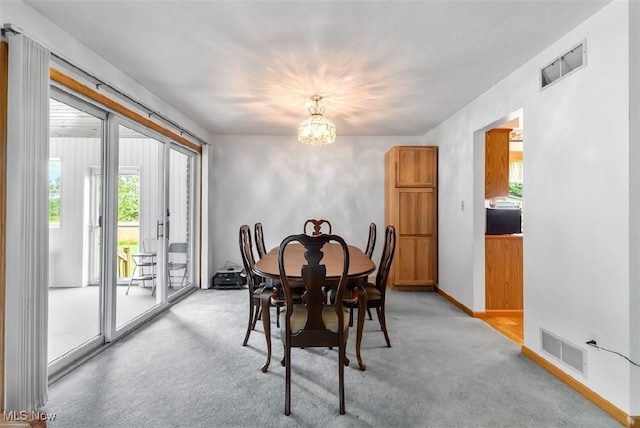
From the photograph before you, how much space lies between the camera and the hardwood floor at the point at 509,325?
115 inches

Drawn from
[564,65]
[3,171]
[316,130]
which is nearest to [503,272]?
[564,65]

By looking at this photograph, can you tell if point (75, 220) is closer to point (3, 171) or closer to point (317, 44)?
point (3, 171)

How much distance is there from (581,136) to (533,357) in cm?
175

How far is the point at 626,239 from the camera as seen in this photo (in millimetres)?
1740

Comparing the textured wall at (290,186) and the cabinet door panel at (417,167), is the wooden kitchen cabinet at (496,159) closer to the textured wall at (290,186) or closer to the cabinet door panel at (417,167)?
the cabinet door panel at (417,167)

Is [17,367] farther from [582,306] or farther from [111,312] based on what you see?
[582,306]

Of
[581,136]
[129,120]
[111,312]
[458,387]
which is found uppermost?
[129,120]

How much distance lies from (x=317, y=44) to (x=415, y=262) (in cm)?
338

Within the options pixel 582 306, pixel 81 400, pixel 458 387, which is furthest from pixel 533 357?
pixel 81 400

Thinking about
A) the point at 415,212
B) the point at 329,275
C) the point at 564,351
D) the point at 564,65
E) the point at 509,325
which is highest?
the point at 564,65

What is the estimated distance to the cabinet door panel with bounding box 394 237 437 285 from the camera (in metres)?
4.55

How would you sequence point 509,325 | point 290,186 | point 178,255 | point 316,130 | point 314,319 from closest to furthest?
point 314,319 → point 316,130 → point 509,325 → point 178,255 → point 290,186

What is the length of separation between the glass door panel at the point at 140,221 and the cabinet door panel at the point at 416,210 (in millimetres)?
3315

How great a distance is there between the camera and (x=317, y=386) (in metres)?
2.07
